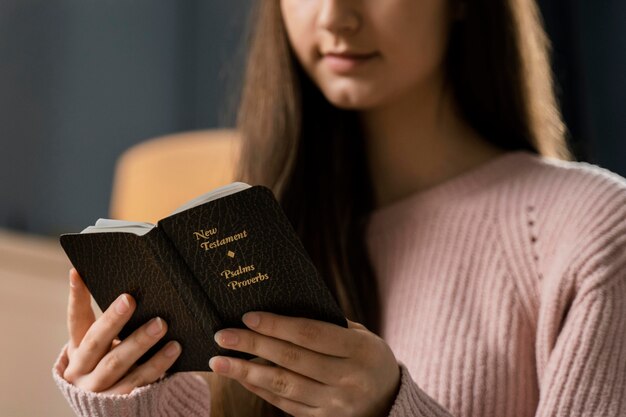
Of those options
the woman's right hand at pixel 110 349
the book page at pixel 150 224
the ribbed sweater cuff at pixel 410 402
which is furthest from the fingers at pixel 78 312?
the ribbed sweater cuff at pixel 410 402

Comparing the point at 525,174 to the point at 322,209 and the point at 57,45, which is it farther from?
the point at 57,45

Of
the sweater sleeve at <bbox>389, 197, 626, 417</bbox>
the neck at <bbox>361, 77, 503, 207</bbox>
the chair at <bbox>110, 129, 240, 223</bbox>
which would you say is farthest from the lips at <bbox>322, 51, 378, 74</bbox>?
the chair at <bbox>110, 129, 240, 223</bbox>

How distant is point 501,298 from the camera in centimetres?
127

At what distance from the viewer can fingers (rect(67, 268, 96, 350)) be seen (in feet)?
3.51

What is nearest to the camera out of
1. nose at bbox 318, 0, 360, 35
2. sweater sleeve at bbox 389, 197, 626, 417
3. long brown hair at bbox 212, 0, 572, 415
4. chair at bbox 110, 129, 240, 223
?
sweater sleeve at bbox 389, 197, 626, 417

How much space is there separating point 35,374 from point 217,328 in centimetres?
184

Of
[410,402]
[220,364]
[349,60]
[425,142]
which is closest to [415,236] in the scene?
[425,142]

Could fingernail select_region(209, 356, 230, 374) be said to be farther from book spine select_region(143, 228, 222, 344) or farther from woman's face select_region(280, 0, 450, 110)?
woman's face select_region(280, 0, 450, 110)

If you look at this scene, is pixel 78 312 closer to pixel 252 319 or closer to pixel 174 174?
pixel 252 319

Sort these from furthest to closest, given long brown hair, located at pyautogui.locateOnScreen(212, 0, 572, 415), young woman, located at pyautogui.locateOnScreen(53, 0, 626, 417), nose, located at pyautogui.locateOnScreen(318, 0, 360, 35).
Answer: long brown hair, located at pyautogui.locateOnScreen(212, 0, 572, 415), nose, located at pyautogui.locateOnScreen(318, 0, 360, 35), young woman, located at pyautogui.locateOnScreen(53, 0, 626, 417)

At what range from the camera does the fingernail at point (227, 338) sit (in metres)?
0.95

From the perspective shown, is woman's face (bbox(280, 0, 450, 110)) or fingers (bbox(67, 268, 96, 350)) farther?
woman's face (bbox(280, 0, 450, 110))

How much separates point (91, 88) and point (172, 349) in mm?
1815

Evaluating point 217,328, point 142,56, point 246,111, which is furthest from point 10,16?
point 217,328
